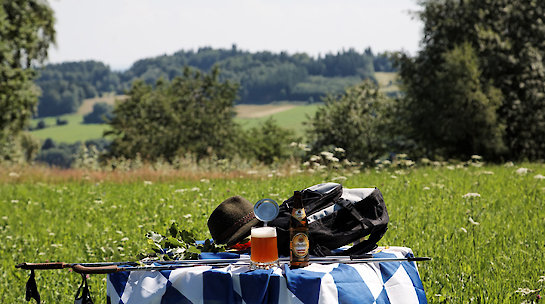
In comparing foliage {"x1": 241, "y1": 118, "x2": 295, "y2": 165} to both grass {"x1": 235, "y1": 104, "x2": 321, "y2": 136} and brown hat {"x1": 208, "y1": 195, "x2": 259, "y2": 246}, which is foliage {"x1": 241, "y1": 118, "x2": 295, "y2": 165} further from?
brown hat {"x1": 208, "y1": 195, "x2": 259, "y2": 246}

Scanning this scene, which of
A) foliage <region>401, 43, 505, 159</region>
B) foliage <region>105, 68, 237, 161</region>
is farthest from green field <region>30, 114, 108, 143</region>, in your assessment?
foliage <region>401, 43, 505, 159</region>

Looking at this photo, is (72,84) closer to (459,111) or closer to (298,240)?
(459,111)

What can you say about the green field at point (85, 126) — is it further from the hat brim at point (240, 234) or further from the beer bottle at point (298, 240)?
the beer bottle at point (298, 240)

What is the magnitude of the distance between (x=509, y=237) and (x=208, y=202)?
425cm

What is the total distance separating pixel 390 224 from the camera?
6.54 meters

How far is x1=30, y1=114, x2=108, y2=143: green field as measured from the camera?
99431mm

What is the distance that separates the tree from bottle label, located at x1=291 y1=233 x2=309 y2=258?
823 inches

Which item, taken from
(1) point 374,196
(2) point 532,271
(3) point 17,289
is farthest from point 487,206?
(3) point 17,289

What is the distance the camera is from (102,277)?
513 cm

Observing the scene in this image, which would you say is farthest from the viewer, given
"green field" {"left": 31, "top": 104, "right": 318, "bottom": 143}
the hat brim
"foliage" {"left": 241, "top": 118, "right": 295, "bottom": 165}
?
"green field" {"left": 31, "top": 104, "right": 318, "bottom": 143}

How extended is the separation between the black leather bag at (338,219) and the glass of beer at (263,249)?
1.05 ft

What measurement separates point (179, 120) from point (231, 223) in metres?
35.9

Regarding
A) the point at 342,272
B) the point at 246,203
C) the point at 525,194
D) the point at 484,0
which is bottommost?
the point at 525,194

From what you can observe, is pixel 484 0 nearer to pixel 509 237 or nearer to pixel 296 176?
pixel 296 176
